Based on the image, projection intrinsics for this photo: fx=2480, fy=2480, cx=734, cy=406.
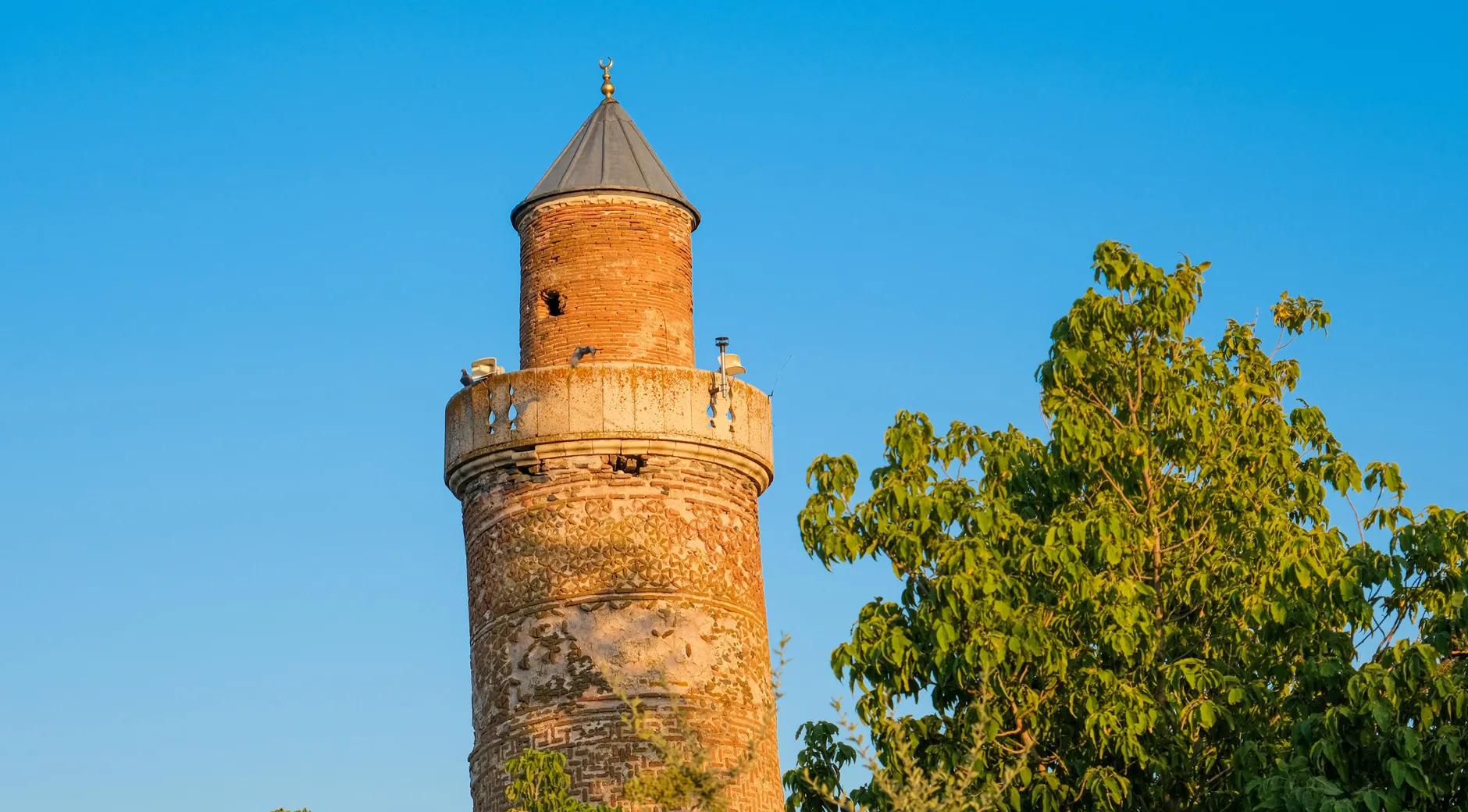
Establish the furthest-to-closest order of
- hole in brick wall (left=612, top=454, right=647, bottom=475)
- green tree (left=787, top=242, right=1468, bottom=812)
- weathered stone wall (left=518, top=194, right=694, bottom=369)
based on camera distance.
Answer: weathered stone wall (left=518, top=194, right=694, bottom=369)
hole in brick wall (left=612, top=454, right=647, bottom=475)
green tree (left=787, top=242, right=1468, bottom=812)

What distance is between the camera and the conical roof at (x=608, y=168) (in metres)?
23.9

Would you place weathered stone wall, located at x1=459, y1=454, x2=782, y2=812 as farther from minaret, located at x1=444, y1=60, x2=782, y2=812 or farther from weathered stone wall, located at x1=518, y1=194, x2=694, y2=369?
weathered stone wall, located at x1=518, y1=194, x2=694, y2=369

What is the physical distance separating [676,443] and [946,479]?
5322 mm

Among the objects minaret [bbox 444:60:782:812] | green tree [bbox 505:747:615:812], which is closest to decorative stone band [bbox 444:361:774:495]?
minaret [bbox 444:60:782:812]

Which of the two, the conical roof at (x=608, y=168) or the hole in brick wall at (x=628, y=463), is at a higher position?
the conical roof at (x=608, y=168)

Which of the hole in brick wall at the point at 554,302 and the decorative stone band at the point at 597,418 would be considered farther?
the hole in brick wall at the point at 554,302

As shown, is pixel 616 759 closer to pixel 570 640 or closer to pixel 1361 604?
pixel 570 640

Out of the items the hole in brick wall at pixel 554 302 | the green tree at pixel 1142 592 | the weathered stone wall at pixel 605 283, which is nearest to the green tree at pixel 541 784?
the green tree at pixel 1142 592

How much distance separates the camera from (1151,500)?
714 inches

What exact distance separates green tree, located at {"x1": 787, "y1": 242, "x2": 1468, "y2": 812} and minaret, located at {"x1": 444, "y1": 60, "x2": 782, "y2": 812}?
14.3 ft

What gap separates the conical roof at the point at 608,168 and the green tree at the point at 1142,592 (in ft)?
21.0

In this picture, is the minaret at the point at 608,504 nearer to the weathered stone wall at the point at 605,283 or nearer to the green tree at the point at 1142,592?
the weathered stone wall at the point at 605,283

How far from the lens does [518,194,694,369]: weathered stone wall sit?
23.4 meters

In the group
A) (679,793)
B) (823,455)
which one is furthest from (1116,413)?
(679,793)
